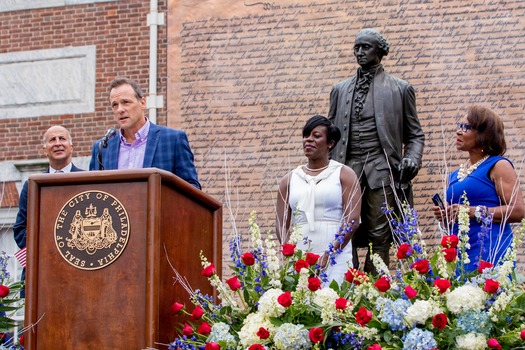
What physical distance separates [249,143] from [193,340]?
6379 millimetres

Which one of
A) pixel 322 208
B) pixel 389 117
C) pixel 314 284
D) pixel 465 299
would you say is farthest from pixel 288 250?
pixel 389 117

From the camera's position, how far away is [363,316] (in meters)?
3.52

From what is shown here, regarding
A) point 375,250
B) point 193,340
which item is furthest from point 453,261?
point 375,250

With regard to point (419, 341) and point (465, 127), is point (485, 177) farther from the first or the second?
point (419, 341)

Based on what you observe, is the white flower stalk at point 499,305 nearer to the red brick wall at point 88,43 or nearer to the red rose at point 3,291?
the red rose at point 3,291

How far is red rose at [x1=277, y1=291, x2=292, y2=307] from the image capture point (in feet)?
12.0

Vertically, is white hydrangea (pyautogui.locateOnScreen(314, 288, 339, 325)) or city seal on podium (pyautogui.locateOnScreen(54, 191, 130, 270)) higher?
city seal on podium (pyautogui.locateOnScreen(54, 191, 130, 270))

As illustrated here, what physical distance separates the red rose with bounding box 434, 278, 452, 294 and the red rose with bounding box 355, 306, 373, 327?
0.27m

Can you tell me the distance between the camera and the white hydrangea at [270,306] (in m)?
3.72

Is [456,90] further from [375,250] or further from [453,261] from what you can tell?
[453,261]

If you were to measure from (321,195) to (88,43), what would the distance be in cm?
561

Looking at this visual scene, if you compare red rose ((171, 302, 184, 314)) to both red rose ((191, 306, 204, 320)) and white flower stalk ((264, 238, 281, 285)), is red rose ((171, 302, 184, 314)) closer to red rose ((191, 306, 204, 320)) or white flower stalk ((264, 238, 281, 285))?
red rose ((191, 306, 204, 320))

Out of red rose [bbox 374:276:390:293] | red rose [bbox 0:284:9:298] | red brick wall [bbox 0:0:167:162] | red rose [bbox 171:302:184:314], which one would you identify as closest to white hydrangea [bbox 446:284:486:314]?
red rose [bbox 374:276:390:293]

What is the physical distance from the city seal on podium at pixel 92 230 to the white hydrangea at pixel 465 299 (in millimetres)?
1199
